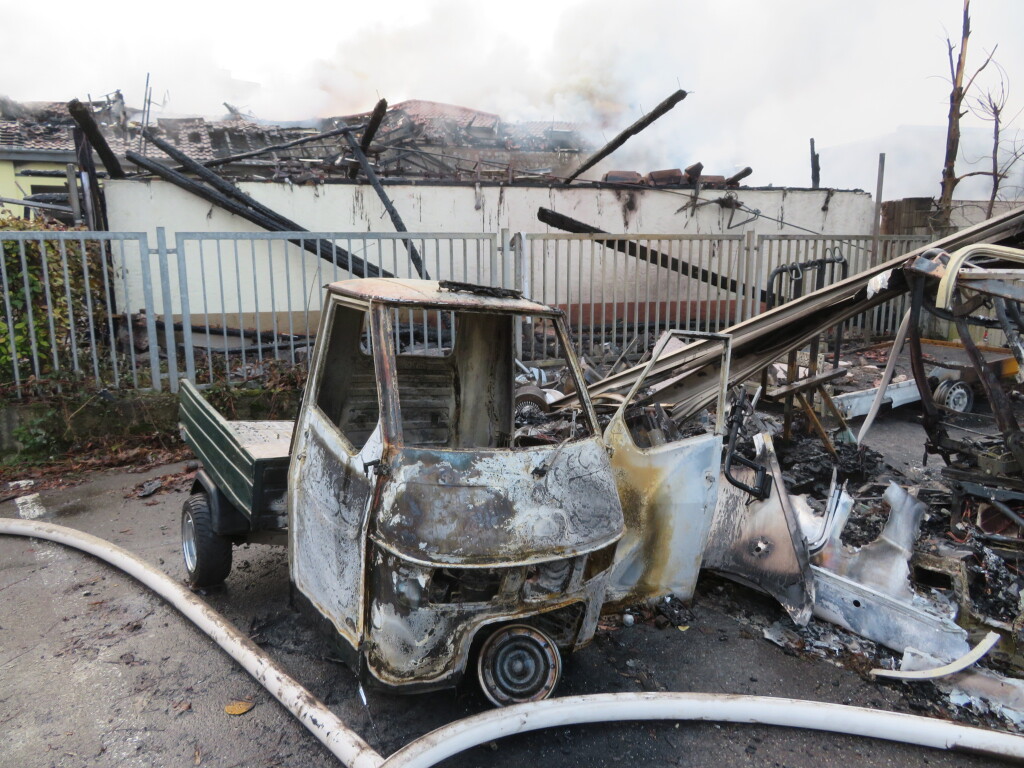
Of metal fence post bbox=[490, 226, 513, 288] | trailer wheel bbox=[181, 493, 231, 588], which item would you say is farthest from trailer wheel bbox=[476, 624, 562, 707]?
metal fence post bbox=[490, 226, 513, 288]

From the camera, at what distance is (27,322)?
658 cm

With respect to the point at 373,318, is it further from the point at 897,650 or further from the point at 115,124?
the point at 115,124

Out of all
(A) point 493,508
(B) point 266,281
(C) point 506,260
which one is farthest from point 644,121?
(A) point 493,508

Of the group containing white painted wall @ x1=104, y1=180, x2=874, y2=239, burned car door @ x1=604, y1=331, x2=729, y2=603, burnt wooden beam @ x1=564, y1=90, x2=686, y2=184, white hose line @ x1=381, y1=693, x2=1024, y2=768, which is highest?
burnt wooden beam @ x1=564, y1=90, x2=686, y2=184

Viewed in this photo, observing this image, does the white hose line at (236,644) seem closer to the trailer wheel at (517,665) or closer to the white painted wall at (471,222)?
the trailer wheel at (517,665)

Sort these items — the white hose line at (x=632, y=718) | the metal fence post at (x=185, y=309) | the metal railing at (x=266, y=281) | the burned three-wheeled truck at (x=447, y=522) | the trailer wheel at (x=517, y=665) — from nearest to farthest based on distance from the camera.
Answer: the white hose line at (x=632, y=718)
the burned three-wheeled truck at (x=447, y=522)
the trailer wheel at (x=517, y=665)
the metal fence post at (x=185, y=309)
the metal railing at (x=266, y=281)

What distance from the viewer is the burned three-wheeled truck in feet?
8.61

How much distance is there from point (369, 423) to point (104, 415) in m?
4.07

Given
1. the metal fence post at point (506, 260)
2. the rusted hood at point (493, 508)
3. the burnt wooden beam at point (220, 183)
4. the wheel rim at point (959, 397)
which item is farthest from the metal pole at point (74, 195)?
the wheel rim at point (959, 397)

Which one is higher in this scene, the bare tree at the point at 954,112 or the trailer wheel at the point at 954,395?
the bare tree at the point at 954,112

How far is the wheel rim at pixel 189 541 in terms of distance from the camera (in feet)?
13.1

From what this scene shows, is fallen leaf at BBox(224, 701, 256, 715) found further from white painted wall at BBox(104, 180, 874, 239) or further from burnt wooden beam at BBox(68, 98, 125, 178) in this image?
white painted wall at BBox(104, 180, 874, 239)

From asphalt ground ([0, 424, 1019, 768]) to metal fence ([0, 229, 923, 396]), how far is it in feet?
8.80

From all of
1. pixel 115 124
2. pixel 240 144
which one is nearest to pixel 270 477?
pixel 240 144
